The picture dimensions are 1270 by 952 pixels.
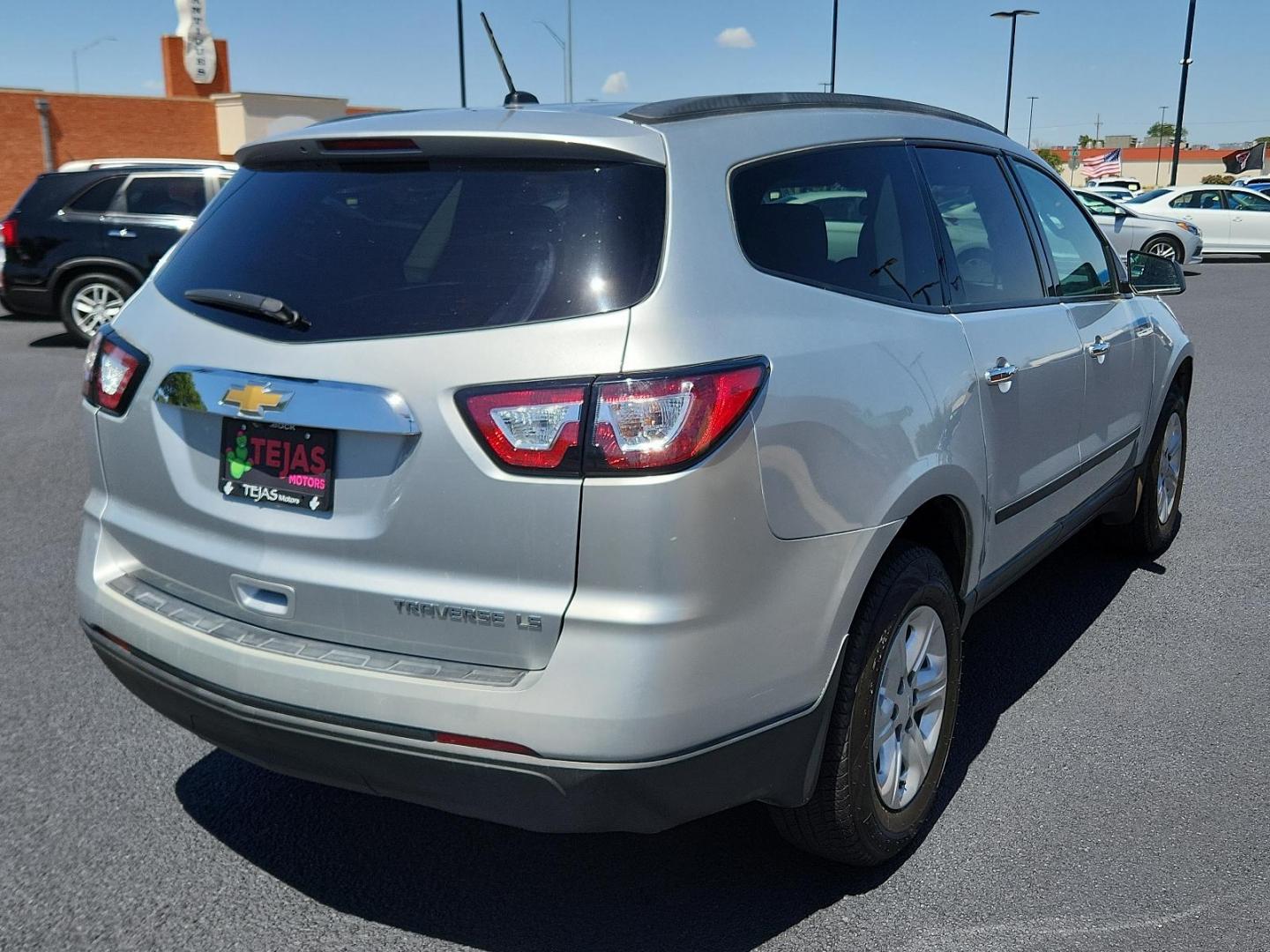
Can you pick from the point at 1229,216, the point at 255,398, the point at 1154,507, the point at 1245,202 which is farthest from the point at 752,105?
the point at 1245,202

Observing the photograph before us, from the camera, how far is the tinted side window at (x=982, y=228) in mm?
3500

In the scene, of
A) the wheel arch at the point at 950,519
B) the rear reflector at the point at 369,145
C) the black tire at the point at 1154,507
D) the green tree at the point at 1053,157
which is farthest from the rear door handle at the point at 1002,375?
the green tree at the point at 1053,157

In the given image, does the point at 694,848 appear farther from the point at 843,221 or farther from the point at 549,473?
the point at 843,221

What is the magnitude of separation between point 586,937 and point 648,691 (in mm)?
811

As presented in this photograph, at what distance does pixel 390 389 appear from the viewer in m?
2.33

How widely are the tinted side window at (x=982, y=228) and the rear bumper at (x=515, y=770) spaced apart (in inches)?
58.5

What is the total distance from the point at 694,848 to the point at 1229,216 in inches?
1000

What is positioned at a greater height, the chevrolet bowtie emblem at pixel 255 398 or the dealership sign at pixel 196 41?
the dealership sign at pixel 196 41

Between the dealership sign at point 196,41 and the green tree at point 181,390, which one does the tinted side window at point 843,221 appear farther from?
the dealership sign at point 196,41

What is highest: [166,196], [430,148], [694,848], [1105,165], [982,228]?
[430,148]

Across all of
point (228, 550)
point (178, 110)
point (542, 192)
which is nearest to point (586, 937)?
point (228, 550)

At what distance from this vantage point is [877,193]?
325cm

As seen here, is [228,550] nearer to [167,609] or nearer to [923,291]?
[167,609]

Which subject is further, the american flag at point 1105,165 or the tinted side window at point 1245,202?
the american flag at point 1105,165
